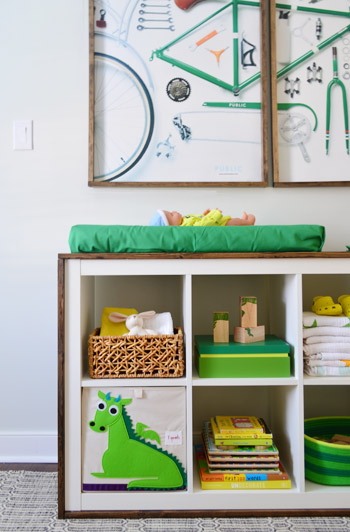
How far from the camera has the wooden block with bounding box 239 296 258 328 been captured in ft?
4.38

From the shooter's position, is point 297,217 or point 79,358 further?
point 297,217

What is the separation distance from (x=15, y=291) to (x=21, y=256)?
13 centimetres

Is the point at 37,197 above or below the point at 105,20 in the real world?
below

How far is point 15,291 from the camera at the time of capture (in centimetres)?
162

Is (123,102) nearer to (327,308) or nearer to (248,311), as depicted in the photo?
(248,311)

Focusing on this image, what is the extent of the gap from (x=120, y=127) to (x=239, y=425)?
1.12m

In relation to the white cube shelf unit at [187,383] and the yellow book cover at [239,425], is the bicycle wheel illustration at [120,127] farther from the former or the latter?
the yellow book cover at [239,425]

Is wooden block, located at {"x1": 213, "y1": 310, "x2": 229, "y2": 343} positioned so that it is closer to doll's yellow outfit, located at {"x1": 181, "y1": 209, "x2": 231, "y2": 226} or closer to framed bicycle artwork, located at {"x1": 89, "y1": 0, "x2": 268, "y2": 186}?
doll's yellow outfit, located at {"x1": 181, "y1": 209, "x2": 231, "y2": 226}

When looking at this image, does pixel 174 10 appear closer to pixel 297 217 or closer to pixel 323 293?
pixel 297 217

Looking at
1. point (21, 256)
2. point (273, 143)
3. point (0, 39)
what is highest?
point (0, 39)

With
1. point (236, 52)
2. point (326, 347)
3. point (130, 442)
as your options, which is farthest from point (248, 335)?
point (236, 52)

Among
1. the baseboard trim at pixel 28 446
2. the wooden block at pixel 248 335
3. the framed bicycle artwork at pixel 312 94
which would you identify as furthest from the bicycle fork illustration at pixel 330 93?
the baseboard trim at pixel 28 446

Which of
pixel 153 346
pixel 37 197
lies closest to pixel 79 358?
pixel 153 346

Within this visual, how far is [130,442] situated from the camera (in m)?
1.21
